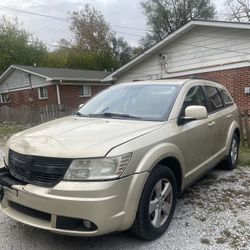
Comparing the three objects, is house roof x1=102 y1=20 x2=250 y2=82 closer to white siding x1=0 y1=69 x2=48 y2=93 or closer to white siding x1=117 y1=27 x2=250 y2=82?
white siding x1=117 y1=27 x2=250 y2=82

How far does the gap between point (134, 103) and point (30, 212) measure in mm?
1949

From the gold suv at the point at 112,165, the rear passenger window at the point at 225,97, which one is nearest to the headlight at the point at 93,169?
the gold suv at the point at 112,165

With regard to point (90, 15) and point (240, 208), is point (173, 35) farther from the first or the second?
point (90, 15)

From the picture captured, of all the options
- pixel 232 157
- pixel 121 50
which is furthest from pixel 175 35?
pixel 121 50

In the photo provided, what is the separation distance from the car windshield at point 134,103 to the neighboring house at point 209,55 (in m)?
7.60

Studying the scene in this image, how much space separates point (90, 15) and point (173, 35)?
36524 mm

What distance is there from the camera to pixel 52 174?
3.06 meters

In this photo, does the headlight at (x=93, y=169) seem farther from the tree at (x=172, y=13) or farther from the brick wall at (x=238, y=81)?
the tree at (x=172, y=13)

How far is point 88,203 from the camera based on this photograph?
2.88 meters

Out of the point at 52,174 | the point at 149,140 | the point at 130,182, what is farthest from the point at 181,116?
the point at 52,174

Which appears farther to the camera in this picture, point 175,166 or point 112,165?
point 175,166

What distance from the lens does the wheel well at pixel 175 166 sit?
3.78 meters

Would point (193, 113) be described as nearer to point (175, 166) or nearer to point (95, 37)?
point (175, 166)

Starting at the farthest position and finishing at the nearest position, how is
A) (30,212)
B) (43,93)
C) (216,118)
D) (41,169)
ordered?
(43,93)
(216,118)
(30,212)
(41,169)
